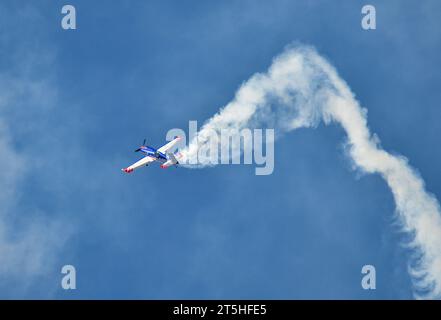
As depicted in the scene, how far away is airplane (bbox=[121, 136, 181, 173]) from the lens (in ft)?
495

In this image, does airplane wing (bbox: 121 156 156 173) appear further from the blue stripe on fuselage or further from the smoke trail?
the smoke trail

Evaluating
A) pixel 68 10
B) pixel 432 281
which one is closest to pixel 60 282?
pixel 68 10

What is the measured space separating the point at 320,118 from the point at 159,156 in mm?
22862

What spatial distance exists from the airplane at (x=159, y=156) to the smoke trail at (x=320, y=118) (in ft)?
7.52

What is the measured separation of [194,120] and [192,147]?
3.92m

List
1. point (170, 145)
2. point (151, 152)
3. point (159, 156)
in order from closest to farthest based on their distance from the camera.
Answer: point (159, 156)
point (151, 152)
point (170, 145)

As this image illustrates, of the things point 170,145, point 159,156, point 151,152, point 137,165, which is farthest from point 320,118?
point 137,165

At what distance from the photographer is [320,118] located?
147250 mm

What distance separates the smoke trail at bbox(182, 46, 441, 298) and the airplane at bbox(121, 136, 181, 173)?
7.52ft

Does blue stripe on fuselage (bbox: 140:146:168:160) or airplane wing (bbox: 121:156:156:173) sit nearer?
blue stripe on fuselage (bbox: 140:146:168:160)

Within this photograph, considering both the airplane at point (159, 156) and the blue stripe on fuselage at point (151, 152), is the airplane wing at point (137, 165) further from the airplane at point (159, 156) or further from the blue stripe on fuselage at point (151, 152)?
the blue stripe on fuselage at point (151, 152)

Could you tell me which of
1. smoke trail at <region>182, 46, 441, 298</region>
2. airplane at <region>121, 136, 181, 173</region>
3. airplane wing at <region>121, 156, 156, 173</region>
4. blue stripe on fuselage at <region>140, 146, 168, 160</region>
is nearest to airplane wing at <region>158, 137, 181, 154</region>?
airplane at <region>121, 136, 181, 173</region>

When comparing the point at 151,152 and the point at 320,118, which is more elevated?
the point at 320,118

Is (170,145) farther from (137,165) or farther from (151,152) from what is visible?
(137,165)
